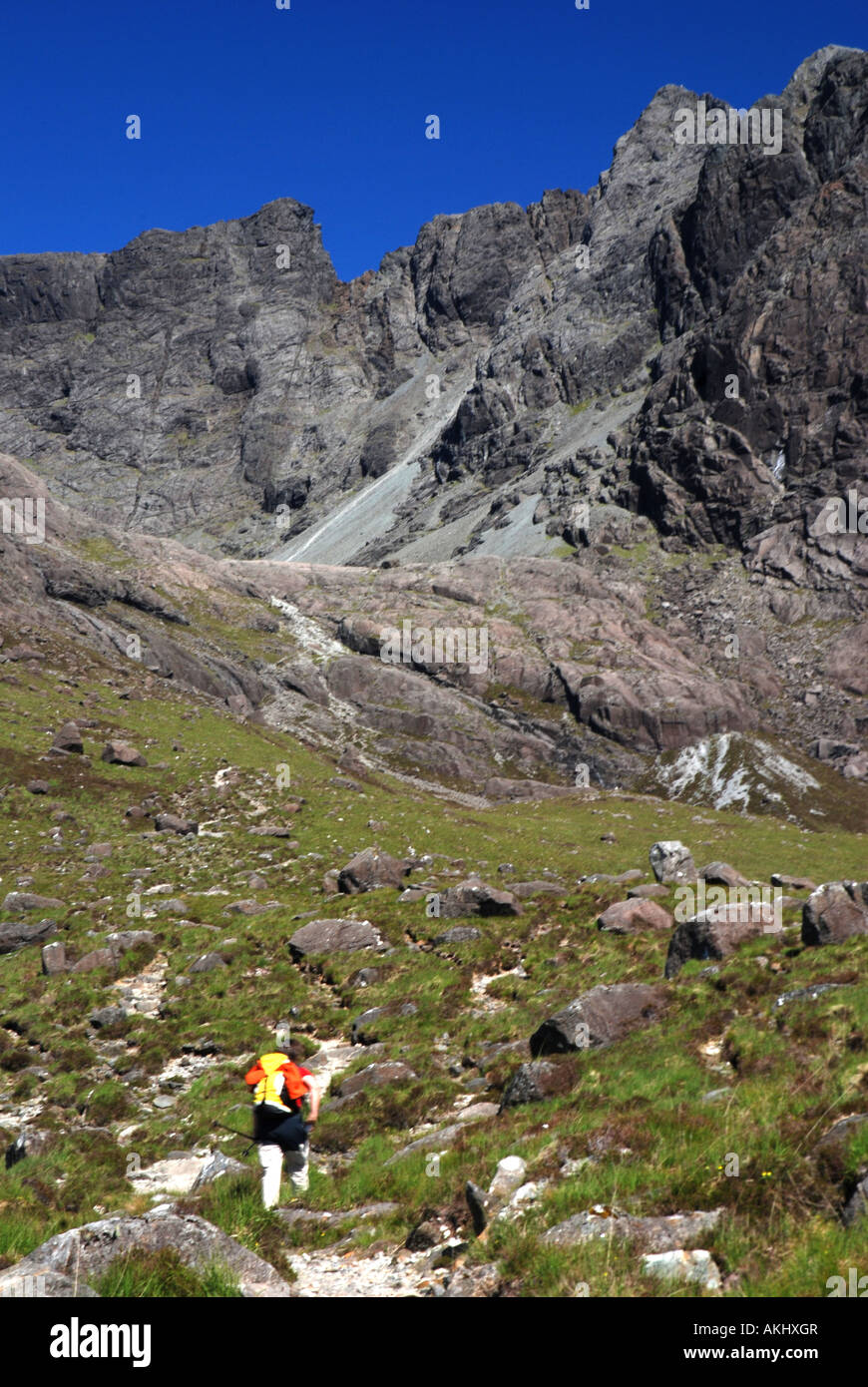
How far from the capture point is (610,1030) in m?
17.2

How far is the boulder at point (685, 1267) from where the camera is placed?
7855 mm

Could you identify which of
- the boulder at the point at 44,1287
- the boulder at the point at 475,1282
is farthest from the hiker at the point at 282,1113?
the boulder at the point at 44,1287

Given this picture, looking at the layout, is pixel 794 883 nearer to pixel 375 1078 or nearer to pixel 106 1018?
pixel 375 1078

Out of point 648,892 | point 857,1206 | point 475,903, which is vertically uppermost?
point 857,1206

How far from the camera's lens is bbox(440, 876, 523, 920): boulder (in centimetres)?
3092

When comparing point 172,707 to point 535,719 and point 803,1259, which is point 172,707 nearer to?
point 535,719

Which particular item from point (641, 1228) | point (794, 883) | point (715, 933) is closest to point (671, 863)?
point (794, 883)

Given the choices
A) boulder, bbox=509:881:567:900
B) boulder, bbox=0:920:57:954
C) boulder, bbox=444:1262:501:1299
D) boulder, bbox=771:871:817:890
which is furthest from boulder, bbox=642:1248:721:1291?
boulder, bbox=771:871:817:890

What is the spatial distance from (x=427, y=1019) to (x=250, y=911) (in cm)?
1193

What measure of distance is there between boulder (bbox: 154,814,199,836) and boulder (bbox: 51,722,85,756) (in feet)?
46.7

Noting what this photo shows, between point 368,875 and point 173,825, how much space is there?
14.7 metres

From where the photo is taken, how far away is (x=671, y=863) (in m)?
35.4

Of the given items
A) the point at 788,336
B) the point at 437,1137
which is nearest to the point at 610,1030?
the point at 437,1137

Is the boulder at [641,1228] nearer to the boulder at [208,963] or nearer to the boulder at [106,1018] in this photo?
the boulder at [106,1018]
